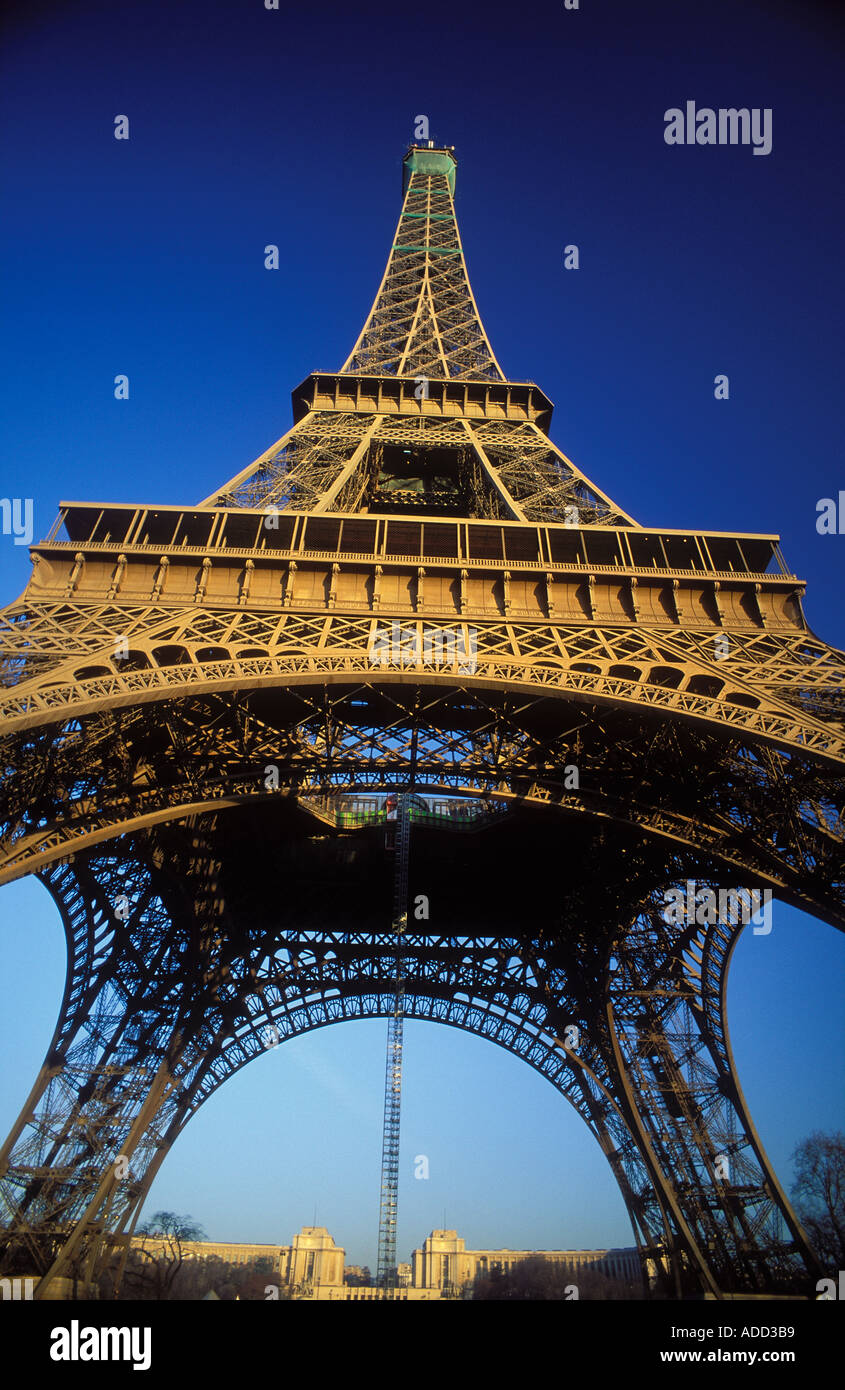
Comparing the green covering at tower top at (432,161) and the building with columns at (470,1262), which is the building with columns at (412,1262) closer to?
the building with columns at (470,1262)

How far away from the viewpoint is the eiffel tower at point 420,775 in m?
16.5

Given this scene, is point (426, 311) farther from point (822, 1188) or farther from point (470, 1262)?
point (470, 1262)

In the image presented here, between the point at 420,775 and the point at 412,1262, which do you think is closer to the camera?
the point at 420,775

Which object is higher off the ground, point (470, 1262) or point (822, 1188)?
point (822, 1188)

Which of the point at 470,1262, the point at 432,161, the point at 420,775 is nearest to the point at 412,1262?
the point at 470,1262

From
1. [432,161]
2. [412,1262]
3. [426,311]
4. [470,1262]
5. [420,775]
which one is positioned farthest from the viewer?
[470,1262]

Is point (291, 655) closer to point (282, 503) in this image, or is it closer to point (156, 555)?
point (156, 555)

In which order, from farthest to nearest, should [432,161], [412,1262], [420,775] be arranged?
[412,1262] < [432,161] < [420,775]

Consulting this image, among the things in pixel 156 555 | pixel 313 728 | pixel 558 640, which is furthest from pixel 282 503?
pixel 558 640

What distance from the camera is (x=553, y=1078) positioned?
32.8m

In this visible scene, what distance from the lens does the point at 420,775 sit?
1969 centimetres

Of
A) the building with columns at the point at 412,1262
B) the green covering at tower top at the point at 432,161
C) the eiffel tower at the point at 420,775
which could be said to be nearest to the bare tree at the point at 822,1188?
the eiffel tower at the point at 420,775

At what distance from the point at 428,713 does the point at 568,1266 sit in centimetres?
9110

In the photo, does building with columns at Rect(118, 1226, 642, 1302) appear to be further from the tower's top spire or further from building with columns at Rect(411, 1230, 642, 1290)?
the tower's top spire
